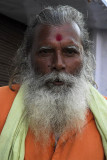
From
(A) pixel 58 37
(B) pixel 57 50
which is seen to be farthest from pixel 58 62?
(A) pixel 58 37

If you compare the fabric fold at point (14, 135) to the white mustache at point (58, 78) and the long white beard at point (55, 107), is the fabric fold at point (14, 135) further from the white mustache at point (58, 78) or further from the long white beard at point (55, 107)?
the white mustache at point (58, 78)

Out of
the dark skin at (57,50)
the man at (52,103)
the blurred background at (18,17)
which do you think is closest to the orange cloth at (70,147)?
the man at (52,103)

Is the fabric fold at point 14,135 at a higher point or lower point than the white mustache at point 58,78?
lower

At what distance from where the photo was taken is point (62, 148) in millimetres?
1689

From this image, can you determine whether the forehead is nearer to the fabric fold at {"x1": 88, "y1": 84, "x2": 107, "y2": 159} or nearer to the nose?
the nose

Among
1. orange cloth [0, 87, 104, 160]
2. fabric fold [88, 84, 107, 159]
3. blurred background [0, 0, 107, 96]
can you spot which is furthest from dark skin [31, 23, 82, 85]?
blurred background [0, 0, 107, 96]

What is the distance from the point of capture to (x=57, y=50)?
184 cm

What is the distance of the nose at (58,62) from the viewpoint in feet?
5.83

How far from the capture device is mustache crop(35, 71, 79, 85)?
1789 mm

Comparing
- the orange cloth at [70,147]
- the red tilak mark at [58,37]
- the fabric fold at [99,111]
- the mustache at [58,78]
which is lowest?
the orange cloth at [70,147]

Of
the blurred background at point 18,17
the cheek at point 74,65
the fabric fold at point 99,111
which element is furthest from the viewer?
the blurred background at point 18,17

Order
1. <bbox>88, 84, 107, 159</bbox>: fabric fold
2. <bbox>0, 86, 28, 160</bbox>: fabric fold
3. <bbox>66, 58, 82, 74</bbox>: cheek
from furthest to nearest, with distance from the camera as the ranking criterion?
<bbox>66, 58, 82, 74</bbox>: cheek < <bbox>88, 84, 107, 159</bbox>: fabric fold < <bbox>0, 86, 28, 160</bbox>: fabric fold

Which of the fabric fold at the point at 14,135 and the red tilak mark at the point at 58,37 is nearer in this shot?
the fabric fold at the point at 14,135

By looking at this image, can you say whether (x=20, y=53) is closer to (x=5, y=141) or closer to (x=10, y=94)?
(x=10, y=94)
